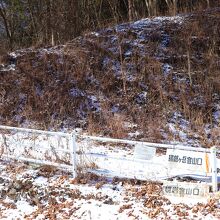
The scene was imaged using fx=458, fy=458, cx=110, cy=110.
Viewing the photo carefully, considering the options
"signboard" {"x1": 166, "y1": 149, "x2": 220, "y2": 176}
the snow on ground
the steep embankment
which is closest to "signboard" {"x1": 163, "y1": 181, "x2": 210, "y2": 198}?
the snow on ground

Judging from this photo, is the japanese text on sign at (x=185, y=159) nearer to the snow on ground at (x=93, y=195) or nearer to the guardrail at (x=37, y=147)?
the snow on ground at (x=93, y=195)

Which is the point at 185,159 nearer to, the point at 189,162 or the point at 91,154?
the point at 189,162

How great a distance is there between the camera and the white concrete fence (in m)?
7.63

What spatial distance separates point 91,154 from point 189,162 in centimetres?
263

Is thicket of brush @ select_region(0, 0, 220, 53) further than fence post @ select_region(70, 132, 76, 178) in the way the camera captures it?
Yes

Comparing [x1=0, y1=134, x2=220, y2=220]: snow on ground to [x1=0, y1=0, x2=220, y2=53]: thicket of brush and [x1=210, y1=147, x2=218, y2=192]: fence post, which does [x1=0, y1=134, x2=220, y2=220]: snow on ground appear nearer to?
[x1=210, y1=147, x2=218, y2=192]: fence post

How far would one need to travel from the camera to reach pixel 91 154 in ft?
32.0

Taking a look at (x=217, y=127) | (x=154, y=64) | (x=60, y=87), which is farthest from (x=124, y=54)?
(x=217, y=127)

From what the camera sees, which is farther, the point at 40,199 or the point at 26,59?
the point at 26,59

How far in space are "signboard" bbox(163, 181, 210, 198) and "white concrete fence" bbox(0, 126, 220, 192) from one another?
18cm

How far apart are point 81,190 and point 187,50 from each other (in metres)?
9.91

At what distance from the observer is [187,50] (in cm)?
1691

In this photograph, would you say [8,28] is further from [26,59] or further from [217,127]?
[217,127]

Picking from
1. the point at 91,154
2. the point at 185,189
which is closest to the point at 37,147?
the point at 91,154
